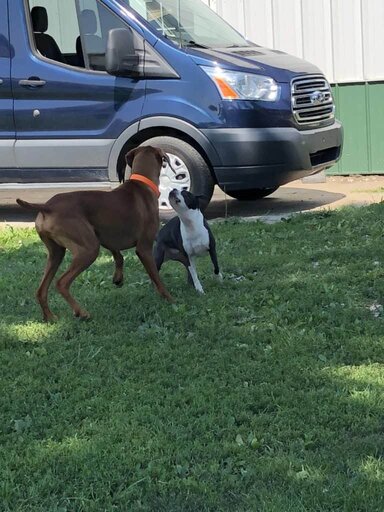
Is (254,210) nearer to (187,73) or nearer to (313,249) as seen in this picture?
(187,73)

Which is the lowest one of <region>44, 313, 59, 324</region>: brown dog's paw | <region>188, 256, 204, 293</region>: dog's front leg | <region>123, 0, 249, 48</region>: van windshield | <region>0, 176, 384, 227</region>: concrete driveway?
<region>0, 176, 384, 227</region>: concrete driveway

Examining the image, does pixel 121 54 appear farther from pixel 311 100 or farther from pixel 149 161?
pixel 149 161

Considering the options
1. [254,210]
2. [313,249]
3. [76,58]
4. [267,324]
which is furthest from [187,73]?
[267,324]

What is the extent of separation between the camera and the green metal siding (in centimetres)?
1109

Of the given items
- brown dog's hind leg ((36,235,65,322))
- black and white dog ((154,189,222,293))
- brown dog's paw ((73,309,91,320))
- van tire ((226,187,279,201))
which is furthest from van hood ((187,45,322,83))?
brown dog's paw ((73,309,91,320))

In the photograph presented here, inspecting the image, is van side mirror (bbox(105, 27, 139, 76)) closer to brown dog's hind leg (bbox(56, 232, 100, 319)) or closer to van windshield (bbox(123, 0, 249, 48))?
van windshield (bbox(123, 0, 249, 48))

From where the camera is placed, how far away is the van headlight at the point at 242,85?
7828 millimetres

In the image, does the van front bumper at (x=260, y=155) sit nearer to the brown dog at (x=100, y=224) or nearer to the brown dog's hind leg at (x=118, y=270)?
the brown dog at (x=100, y=224)

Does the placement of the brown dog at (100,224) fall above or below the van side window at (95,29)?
below

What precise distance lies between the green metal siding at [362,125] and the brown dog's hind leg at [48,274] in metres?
6.95

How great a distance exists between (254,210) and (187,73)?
178 centimetres

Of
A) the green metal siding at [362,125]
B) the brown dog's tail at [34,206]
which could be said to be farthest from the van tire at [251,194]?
the brown dog's tail at [34,206]

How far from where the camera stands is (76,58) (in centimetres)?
835

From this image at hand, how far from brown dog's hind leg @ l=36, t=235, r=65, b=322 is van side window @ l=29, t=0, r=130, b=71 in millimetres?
3493
